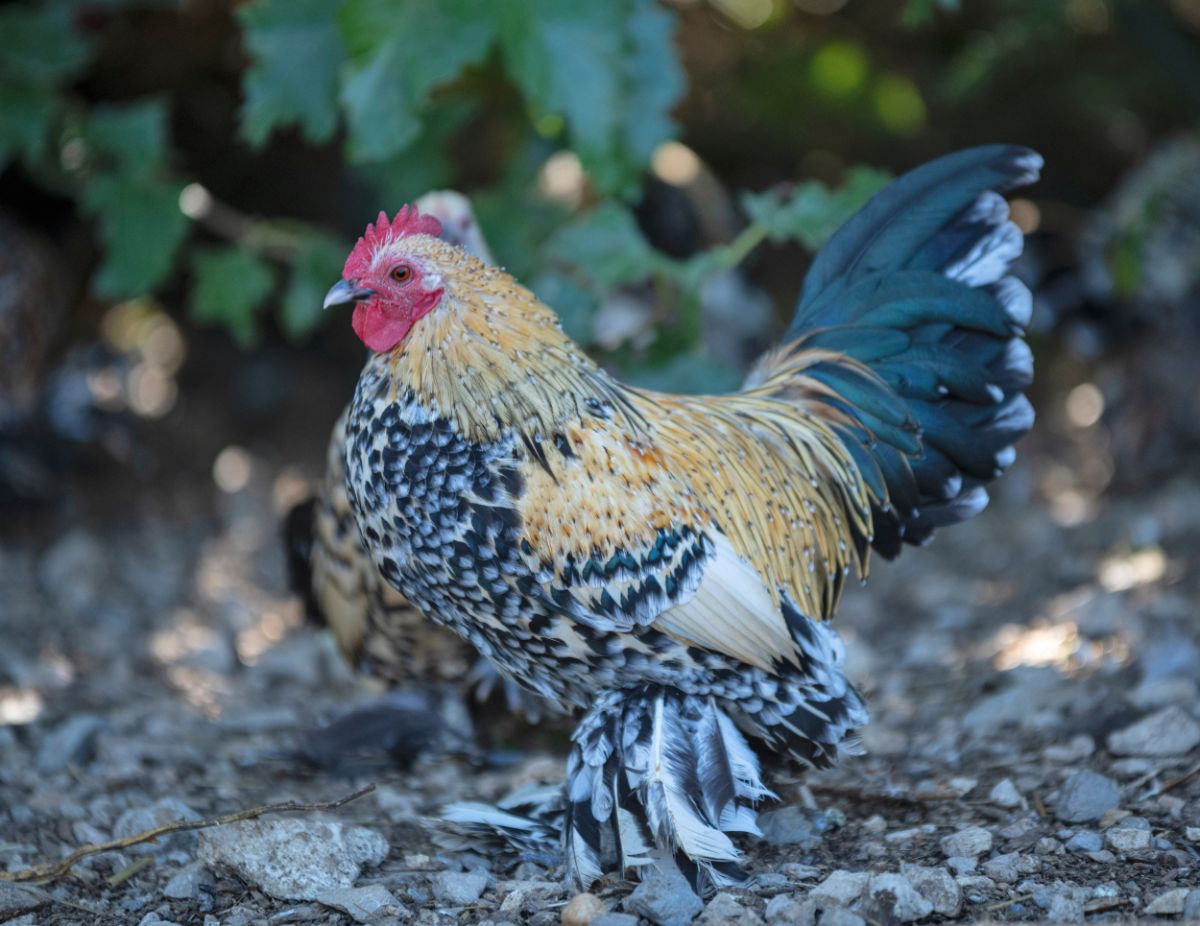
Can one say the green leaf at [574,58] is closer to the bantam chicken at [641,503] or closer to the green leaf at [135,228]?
the bantam chicken at [641,503]

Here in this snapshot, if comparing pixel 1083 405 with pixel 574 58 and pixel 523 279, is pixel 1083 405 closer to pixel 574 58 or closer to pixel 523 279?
pixel 523 279

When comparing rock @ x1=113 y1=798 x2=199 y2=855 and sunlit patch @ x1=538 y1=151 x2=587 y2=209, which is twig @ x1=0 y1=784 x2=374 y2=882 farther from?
sunlit patch @ x1=538 y1=151 x2=587 y2=209

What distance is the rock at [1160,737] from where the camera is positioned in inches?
119

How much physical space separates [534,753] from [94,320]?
3648mm

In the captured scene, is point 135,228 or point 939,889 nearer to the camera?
point 939,889

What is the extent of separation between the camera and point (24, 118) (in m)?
4.54

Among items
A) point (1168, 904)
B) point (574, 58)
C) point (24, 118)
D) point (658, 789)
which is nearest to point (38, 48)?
point (24, 118)

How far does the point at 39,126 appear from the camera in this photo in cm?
455

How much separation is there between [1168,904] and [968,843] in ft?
1.36

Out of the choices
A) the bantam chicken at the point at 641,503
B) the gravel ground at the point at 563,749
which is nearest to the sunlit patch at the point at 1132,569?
the gravel ground at the point at 563,749

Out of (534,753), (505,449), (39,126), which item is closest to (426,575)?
(505,449)

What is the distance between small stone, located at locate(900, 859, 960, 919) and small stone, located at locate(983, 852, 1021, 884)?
0.43ft

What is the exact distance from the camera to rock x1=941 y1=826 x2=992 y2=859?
8.63 ft

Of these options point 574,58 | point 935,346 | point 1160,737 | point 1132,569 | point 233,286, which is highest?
point 574,58
